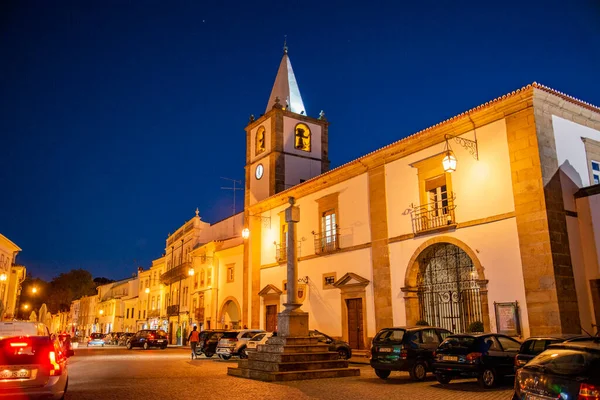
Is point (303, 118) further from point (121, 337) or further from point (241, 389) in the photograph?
point (121, 337)

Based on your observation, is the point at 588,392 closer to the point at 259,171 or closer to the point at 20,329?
the point at 20,329

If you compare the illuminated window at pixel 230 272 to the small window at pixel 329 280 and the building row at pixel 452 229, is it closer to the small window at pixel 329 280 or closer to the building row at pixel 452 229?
the building row at pixel 452 229

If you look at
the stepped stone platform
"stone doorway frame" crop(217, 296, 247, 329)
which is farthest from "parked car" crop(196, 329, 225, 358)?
the stepped stone platform

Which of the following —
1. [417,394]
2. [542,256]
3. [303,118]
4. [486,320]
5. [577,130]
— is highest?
[303,118]

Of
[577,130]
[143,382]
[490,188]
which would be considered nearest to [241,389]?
[143,382]

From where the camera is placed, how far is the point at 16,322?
11234mm

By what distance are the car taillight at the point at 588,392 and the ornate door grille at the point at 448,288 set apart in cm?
1184

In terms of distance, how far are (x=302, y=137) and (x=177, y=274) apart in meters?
19.0

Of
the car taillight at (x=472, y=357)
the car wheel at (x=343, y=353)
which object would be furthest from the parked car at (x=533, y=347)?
the car wheel at (x=343, y=353)

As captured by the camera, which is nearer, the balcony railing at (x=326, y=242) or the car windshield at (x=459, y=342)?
the car windshield at (x=459, y=342)

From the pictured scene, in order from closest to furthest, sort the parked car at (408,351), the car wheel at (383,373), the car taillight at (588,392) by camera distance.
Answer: the car taillight at (588,392) < the parked car at (408,351) < the car wheel at (383,373)

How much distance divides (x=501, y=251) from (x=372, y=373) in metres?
5.44

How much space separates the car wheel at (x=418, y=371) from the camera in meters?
13.1

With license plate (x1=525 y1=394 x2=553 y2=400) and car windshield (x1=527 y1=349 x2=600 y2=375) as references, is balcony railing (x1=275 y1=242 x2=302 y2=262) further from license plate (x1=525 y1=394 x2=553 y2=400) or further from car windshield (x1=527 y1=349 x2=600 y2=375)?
license plate (x1=525 y1=394 x2=553 y2=400)
